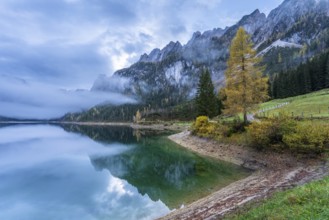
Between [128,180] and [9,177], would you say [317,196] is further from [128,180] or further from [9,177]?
[9,177]

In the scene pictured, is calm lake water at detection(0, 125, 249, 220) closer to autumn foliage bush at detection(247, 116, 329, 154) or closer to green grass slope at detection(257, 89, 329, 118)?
autumn foliage bush at detection(247, 116, 329, 154)

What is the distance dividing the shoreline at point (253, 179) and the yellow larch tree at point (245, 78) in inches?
287

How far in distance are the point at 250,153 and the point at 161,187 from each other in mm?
14094

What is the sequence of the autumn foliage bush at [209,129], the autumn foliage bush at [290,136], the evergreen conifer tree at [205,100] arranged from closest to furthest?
the autumn foliage bush at [290,136]
the autumn foliage bush at [209,129]
the evergreen conifer tree at [205,100]

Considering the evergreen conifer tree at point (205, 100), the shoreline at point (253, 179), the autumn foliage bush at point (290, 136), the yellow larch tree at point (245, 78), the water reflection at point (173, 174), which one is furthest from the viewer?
the evergreen conifer tree at point (205, 100)

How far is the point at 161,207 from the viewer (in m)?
23.0

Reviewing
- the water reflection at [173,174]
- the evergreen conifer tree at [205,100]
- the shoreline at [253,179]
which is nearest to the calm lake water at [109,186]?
the water reflection at [173,174]

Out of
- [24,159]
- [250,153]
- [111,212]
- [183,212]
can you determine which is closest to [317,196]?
[183,212]

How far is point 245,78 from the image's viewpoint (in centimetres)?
4222

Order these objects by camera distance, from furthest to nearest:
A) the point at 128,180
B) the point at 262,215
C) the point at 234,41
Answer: the point at 234,41, the point at 128,180, the point at 262,215

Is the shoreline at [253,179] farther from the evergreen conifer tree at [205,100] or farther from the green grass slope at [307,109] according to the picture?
the evergreen conifer tree at [205,100]

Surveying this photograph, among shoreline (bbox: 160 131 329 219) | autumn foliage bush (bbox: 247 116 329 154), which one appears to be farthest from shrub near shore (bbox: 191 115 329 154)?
shoreline (bbox: 160 131 329 219)

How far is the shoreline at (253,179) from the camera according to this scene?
18312 mm

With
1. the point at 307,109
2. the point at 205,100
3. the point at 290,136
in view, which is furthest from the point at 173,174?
the point at 205,100
